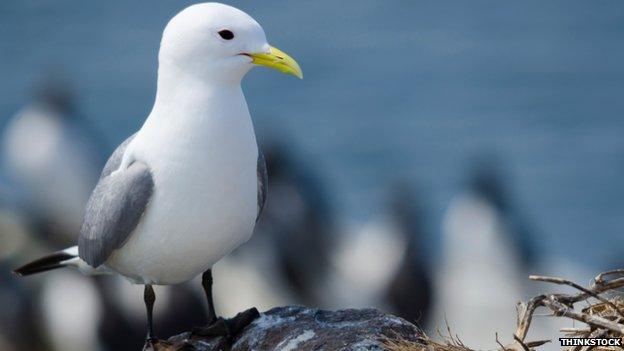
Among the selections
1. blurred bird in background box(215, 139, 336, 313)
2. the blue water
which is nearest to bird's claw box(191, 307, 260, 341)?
blurred bird in background box(215, 139, 336, 313)

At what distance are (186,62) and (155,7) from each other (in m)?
35.6

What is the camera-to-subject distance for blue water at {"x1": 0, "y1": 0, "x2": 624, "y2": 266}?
92.3 ft

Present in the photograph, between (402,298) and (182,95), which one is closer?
(182,95)

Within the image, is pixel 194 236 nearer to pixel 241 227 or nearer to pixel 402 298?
pixel 241 227

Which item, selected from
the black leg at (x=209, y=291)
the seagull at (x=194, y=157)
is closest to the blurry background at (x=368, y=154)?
the black leg at (x=209, y=291)

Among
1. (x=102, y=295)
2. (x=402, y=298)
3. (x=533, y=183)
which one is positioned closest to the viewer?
(x=102, y=295)

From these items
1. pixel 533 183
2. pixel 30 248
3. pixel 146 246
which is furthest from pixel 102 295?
pixel 533 183

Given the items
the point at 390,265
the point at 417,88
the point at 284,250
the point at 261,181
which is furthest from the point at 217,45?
the point at 417,88

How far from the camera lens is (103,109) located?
33.2m

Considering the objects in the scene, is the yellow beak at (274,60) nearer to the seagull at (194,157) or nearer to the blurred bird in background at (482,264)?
the seagull at (194,157)

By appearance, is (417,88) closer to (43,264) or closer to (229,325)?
(43,264)

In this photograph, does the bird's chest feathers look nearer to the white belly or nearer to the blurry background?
the white belly

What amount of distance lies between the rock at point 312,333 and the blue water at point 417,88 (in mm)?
15188

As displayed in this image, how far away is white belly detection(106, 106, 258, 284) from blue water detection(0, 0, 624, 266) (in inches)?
610
